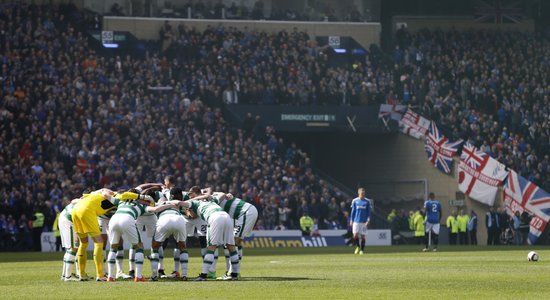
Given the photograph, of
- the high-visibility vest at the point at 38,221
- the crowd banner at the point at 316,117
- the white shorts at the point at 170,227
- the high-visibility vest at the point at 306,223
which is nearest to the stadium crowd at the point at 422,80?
the crowd banner at the point at 316,117

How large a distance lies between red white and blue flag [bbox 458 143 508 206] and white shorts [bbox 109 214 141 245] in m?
34.0

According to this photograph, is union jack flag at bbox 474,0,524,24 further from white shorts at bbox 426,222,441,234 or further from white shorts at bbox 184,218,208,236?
white shorts at bbox 184,218,208,236

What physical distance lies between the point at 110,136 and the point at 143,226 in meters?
26.8

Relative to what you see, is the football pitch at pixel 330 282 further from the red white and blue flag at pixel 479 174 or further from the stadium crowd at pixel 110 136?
the red white and blue flag at pixel 479 174

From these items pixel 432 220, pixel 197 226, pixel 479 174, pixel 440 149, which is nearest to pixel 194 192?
pixel 197 226

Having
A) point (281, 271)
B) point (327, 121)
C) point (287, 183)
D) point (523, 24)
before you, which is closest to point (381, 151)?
point (327, 121)

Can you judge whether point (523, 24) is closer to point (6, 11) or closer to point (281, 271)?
point (6, 11)

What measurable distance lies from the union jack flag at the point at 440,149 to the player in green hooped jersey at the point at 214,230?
110 ft

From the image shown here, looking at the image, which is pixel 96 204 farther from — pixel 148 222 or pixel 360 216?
pixel 360 216

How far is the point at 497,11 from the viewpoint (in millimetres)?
69750

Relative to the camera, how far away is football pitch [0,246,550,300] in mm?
21641

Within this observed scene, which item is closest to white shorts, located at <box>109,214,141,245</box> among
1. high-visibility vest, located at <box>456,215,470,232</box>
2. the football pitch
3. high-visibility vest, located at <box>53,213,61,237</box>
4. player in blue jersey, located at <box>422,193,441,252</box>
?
the football pitch

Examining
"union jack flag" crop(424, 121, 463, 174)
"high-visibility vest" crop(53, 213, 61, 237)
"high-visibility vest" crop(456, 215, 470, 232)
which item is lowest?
"high-visibility vest" crop(456, 215, 470, 232)

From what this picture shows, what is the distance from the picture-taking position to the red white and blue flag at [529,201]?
183 feet
